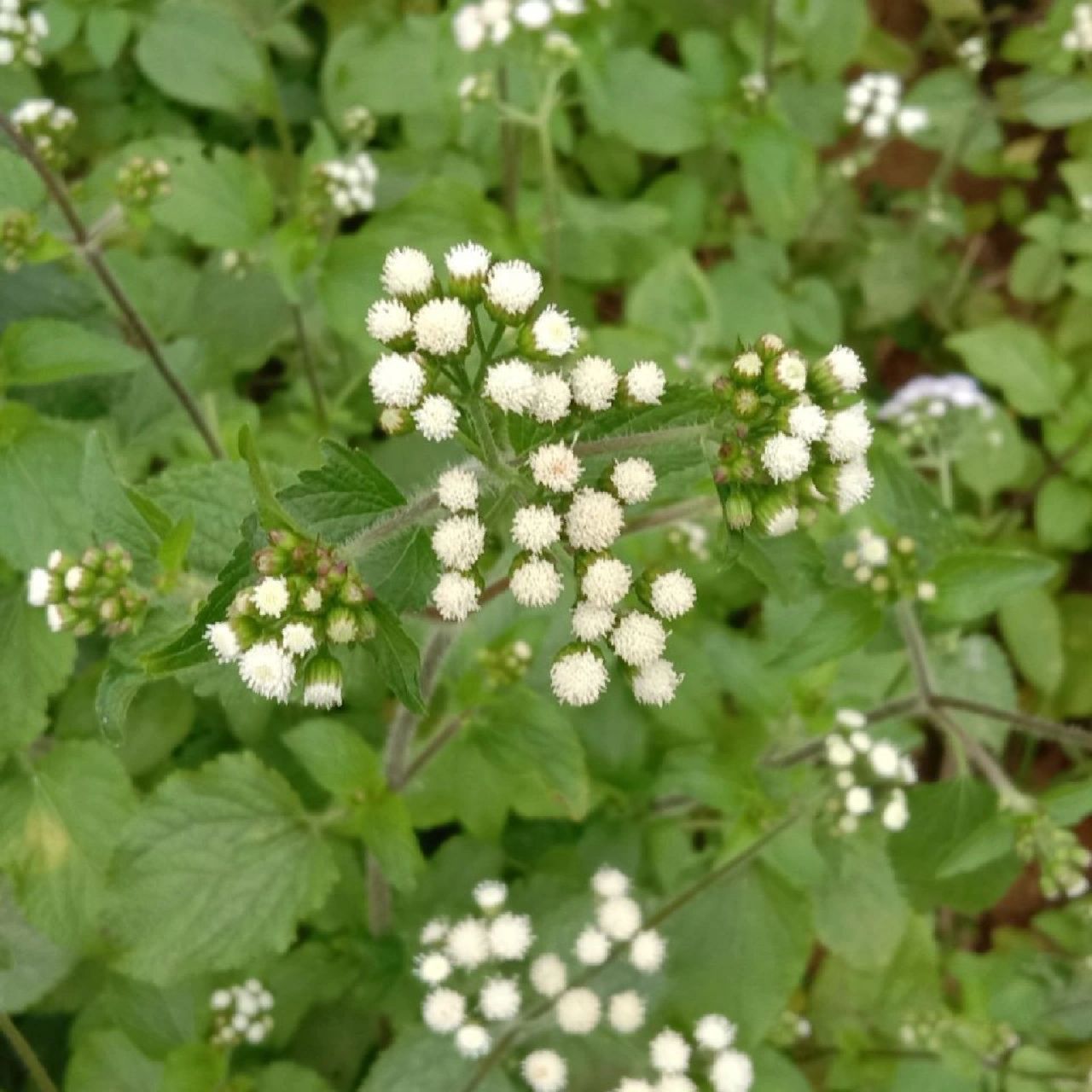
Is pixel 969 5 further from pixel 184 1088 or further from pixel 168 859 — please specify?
pixel 184 1088

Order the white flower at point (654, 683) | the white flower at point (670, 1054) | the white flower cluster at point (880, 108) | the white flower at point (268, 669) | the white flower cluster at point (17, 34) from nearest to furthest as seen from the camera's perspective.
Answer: the white flower at point (268, 669) → the white flower at point (654, 683) → the white flower at point (670, 1054) → the white flower cluster at point (17, 34) → the white flower cluster at point (880, 108)

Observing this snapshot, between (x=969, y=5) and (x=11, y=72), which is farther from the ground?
(x=11, y=72)

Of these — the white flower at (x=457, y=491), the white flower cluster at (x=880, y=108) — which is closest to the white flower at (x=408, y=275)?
the white flower at (x=457, y=491)

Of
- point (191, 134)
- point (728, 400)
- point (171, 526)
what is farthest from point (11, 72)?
point (728, 400)

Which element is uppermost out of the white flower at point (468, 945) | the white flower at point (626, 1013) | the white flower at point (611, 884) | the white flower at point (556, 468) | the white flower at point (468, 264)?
the white flower at point (468, 264)

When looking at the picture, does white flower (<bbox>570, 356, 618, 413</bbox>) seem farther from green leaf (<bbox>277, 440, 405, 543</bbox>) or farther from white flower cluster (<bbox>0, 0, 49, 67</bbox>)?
white flower cluster (<bbox>0, 0, 49, 67</bbox>)

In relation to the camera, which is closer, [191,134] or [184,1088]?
[184,1088]

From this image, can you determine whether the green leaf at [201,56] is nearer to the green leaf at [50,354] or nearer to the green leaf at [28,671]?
the green leaf at [50,354]
